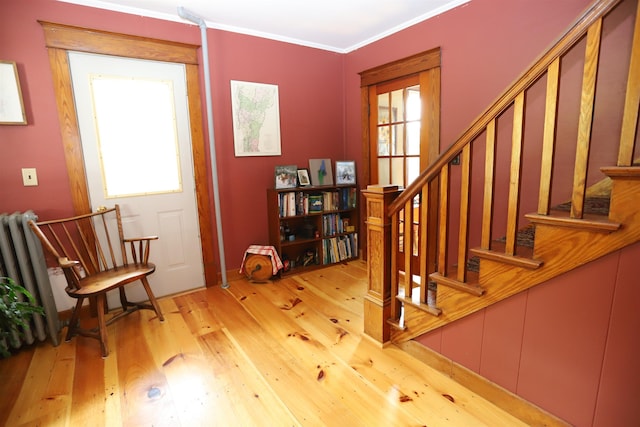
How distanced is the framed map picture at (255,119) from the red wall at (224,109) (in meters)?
0.06

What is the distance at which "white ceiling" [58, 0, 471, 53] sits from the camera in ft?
8.36

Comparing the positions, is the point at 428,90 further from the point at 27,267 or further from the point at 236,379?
the point at 27,267

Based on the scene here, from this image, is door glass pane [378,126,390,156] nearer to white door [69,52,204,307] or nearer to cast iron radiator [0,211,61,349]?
white door [69,52,204,307]

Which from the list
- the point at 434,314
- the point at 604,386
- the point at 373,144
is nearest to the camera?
the point at 604,386

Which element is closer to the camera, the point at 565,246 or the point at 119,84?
the point at 565,246

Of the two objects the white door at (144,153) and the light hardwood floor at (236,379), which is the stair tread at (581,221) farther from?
the white door at (144,153)

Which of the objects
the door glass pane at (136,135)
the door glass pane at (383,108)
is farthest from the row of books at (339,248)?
the door glass pane at (136,135)

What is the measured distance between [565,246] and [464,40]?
1.98 meters

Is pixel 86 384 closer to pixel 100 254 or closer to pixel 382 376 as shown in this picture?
pixel 100 254

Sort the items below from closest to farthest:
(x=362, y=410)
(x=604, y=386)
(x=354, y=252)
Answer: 1. (x=604, y=386)
2. (x=362, y=410)
3. (x=354, y=252)

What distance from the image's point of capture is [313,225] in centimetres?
363

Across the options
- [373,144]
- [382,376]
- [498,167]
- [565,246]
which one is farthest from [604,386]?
[373,144]

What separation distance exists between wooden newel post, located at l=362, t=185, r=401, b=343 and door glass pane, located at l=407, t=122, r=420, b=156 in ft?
4.16

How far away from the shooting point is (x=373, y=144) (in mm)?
3574
